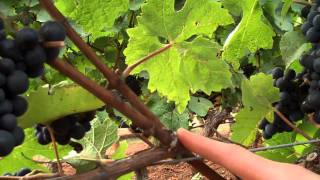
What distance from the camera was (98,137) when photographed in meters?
1.16

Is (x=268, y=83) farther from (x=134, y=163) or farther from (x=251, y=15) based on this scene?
(x=134, y=163)

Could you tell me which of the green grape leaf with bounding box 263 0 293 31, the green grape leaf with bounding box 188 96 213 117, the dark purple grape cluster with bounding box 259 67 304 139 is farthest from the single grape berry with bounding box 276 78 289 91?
the green grape leaf with bounding box 188 96 213 117

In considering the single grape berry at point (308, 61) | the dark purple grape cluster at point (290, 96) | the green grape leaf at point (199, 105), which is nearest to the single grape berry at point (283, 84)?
the dark purple grape cluster at point (290, 96)

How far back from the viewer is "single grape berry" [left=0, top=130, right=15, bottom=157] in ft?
2.33

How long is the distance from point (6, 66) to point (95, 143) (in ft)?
1.44

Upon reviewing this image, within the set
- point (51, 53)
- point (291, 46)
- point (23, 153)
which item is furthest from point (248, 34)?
point (51, 53)

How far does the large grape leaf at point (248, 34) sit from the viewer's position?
4.93 feet


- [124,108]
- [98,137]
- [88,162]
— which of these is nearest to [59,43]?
[124,108]

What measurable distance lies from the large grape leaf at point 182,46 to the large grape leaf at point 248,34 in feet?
0.87

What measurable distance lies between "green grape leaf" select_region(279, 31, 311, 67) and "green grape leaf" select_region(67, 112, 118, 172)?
0.43m

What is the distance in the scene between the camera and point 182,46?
117 cm

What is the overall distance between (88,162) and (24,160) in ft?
0.91

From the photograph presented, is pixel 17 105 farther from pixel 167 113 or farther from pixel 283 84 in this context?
pixel 167 113

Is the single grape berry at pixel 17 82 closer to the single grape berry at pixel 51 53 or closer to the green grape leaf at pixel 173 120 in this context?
the single grape berry at pixel 51 53
